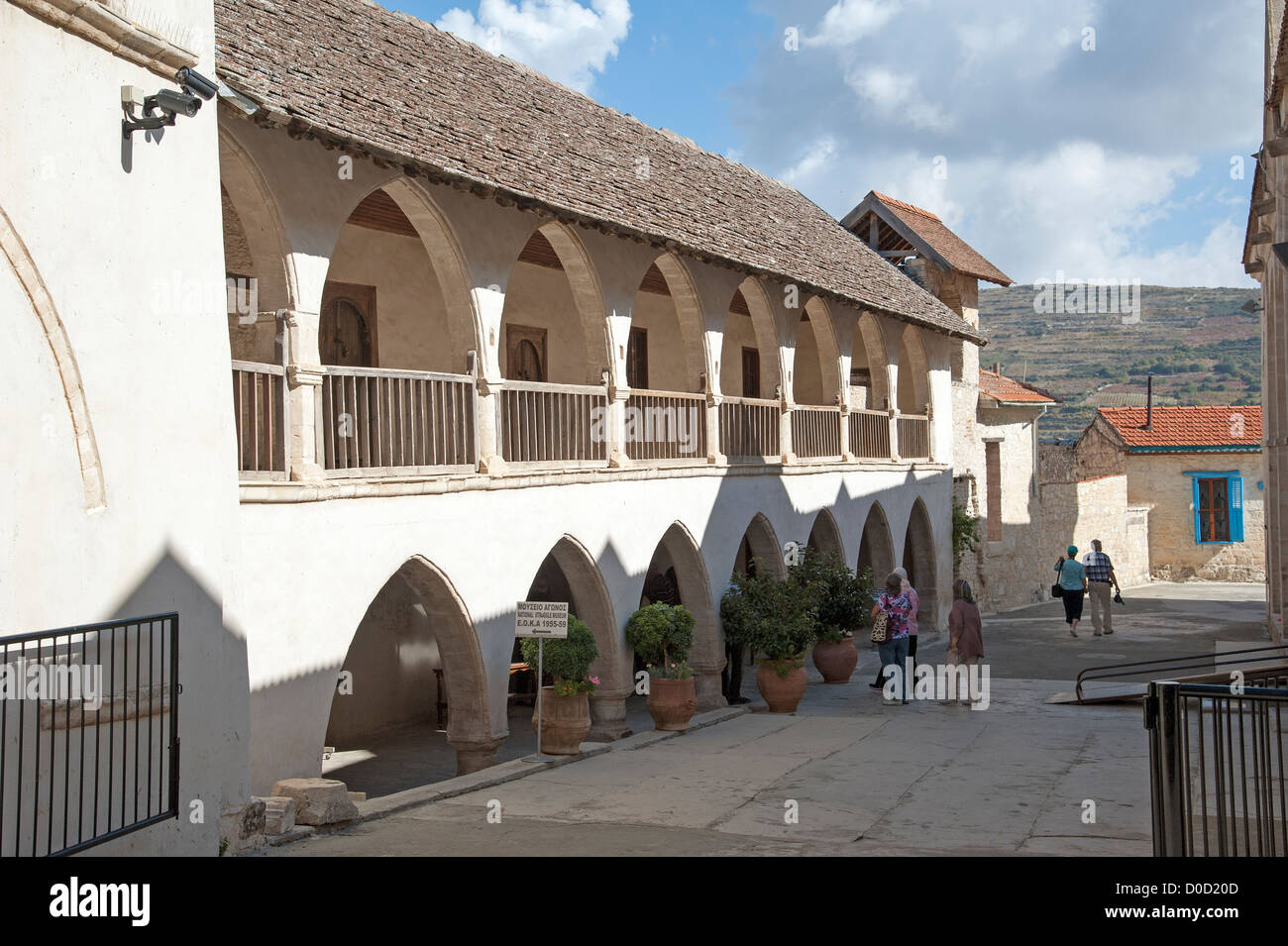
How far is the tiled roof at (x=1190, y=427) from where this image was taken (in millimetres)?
35338

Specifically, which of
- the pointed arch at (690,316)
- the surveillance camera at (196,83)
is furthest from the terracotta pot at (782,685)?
the surveillance camera at (196,83)

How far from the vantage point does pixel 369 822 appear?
9.93 metres

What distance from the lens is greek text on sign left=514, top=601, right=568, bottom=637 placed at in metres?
12.2

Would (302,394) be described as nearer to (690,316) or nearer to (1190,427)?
(690,316)

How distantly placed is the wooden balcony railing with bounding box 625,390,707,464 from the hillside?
57838mm

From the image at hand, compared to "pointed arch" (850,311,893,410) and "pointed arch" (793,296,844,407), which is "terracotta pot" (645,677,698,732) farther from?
"pointed arch" (850,311,893,410)

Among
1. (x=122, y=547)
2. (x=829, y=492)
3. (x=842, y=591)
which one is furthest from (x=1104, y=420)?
(x=122, y=547)

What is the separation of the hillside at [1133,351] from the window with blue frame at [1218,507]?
117 ft

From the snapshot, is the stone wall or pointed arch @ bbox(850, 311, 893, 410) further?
the stone wall

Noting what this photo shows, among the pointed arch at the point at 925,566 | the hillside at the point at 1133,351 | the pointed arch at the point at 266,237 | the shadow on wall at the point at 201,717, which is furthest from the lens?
the hillside at the point at 1133,351

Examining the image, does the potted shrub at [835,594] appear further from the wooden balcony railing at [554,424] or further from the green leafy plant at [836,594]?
the wooden balcony railing at [554,424]

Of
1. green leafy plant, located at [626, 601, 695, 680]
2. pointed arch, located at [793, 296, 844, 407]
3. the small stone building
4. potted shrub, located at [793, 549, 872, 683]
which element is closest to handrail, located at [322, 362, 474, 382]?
green leafy plant, located at [626, 601, 695, 680]
